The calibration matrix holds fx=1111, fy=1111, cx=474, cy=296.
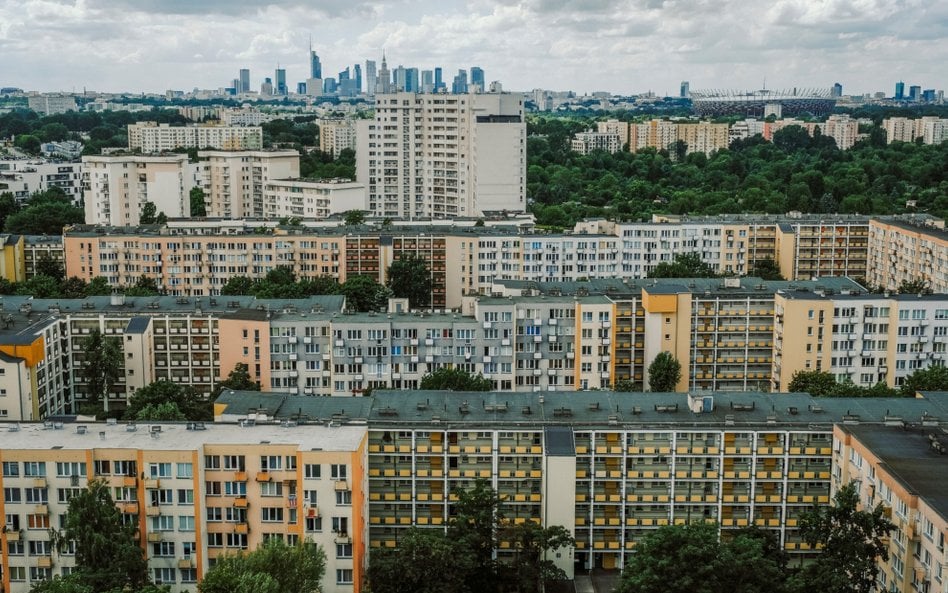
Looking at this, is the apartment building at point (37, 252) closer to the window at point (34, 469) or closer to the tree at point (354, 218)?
the tree at point (354, 218)

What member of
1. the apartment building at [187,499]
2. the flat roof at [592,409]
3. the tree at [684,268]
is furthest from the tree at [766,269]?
the apartment building at [187,499]

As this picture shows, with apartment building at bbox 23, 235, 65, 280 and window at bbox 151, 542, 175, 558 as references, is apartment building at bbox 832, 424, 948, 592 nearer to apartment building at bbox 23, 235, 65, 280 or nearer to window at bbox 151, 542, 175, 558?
window at bbox 151, 542, 175, 558

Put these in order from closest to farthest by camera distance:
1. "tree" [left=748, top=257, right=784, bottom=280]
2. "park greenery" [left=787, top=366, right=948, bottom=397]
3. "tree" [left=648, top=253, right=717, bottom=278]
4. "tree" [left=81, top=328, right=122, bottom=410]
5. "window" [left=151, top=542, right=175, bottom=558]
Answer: "window" [left=151, top=542, right=175, bottom=558] < "park greenery" [left=787, top=366, right=948, bottom=397] < "tree" [left=81, top=328, right=122, bottom=410] < "tree" [left=648, top=253, right=717, bottom=278] < "tree" [left=748, top=257, right=784, bottom=280]

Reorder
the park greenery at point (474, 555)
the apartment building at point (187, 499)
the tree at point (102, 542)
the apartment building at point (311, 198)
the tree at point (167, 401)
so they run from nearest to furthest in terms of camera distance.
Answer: the tree at point (102, 542) < the apartment building at point (187, 499) < the park greenery at point (474, 555) < the tree at point (167, 401) < the apartment building at point (311, 198)

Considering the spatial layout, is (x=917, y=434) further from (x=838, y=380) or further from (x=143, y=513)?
(x=143, y=513)

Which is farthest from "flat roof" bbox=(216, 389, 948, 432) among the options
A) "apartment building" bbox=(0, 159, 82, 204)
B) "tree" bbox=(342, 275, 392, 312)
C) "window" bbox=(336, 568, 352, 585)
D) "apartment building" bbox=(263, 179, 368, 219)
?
"apartment building" bbox=(0, 159, 82, 204)

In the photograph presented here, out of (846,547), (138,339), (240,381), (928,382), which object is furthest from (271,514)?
(928,382)
